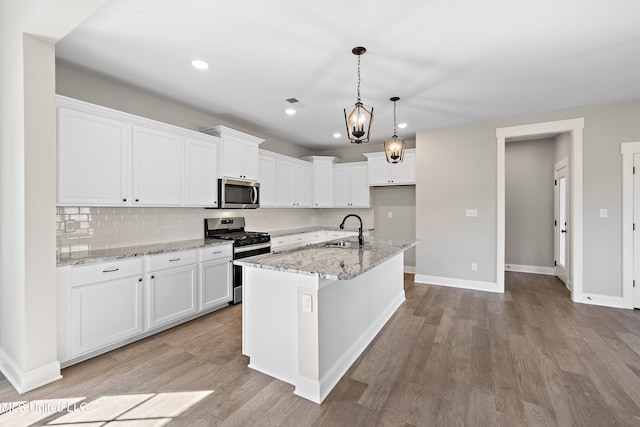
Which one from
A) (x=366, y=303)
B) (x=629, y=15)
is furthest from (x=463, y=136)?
(x=366, y=303)

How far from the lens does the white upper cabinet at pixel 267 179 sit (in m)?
4.77

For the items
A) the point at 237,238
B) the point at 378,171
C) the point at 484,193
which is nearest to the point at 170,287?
the point at 237,238

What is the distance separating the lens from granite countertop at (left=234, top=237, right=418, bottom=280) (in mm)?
1853

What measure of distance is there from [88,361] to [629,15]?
489cm

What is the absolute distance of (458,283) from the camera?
15.6 ft

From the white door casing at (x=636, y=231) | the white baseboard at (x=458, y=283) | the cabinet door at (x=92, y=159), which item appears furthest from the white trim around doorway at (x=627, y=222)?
the cabinet door at (x=92, y=159)

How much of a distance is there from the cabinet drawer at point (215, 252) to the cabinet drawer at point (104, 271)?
720 mm

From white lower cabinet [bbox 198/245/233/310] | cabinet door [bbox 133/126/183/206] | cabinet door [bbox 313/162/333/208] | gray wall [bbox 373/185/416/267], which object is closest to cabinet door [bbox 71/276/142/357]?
white lower cabinet [bbox 198/245/233/310]

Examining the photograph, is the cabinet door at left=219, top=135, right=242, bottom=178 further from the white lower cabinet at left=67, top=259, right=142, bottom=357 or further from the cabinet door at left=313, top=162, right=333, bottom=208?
the cabinet door at left=313, top=162, right=333, bottom=208

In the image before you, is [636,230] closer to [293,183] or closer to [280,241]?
[280,241]

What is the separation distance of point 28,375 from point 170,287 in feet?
3.84

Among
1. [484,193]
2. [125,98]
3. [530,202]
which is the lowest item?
[530,202]

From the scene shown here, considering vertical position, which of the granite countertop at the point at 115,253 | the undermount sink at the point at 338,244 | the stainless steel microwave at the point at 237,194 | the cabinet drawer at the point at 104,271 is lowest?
the cabinet drawer at the point at 104,271

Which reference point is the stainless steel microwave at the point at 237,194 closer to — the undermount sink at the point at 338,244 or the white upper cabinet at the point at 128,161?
the white upper cabinet at the point at 128,161
